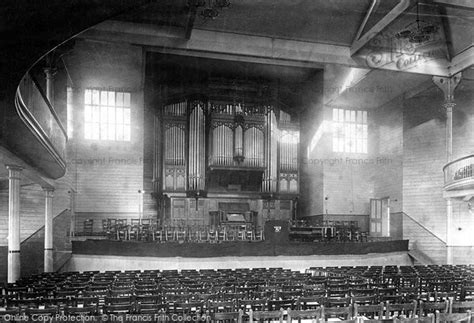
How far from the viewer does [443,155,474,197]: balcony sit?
17.0 metres

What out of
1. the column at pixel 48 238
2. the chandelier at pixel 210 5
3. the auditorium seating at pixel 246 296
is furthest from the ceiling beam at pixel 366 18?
the column at pixel 48 238

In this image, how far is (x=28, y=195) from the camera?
18.4 meters

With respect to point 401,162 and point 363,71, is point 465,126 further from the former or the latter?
point 363,71

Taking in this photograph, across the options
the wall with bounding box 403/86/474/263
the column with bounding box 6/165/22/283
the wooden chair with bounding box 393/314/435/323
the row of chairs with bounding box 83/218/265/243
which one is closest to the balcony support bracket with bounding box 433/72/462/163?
the wall with bounding box 403/86/474/263

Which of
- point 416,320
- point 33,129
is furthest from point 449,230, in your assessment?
point 33,129

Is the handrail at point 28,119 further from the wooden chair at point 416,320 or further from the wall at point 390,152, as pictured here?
the wall at point 390,152

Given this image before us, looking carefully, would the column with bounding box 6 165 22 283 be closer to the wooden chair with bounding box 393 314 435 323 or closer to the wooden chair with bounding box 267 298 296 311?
the wooden chair with bounding box 267 298 296 311

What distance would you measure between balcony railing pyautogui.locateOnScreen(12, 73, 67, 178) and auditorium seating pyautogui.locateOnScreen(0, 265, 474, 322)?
3300mm

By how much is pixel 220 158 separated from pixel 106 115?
5806mm

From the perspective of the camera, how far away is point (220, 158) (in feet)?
73.4

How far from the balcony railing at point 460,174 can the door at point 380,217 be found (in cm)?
428

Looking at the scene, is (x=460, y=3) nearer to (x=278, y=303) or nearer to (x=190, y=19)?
(x=190, y=19)

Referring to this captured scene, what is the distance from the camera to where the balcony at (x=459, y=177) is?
17031 millimetres

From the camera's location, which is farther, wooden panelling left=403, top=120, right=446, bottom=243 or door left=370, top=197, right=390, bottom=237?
door left=370, top=197, right=390, bottom=237
